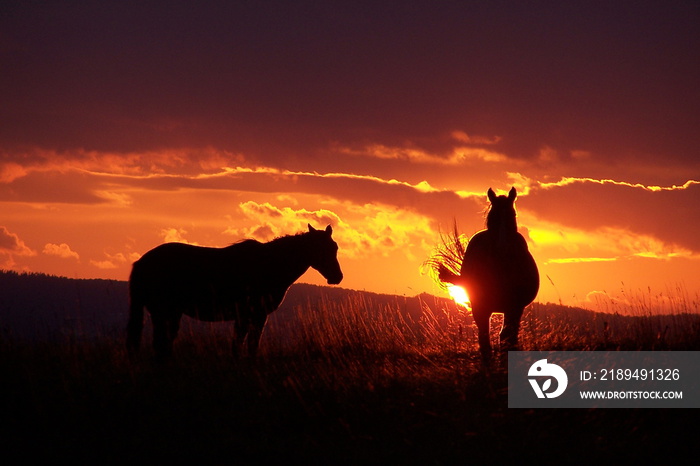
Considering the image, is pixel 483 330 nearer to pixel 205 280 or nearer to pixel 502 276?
pixel 502 276

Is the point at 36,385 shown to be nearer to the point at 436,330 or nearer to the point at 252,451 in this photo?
the point at 252,451

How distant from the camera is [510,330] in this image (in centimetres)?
1116

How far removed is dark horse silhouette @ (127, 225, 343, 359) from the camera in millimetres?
12141

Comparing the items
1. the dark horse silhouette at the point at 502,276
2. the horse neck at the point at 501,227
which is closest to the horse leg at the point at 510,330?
the dark horse silhouette at the point at 502,276

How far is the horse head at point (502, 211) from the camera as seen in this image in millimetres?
10398

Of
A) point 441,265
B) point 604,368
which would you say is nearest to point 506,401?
point 604,368

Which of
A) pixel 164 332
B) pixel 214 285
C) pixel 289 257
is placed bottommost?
pixel 164 332

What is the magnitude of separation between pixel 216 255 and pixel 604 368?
23.2 feet

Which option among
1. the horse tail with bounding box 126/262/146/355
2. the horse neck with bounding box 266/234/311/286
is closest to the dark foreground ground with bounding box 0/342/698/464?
the horse tail with bounding box 126/262/146/355

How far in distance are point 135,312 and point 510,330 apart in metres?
6.62

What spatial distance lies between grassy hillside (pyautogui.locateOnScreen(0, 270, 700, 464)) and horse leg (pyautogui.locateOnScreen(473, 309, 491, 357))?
32 cm

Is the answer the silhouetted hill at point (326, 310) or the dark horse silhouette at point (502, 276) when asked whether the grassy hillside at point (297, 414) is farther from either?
the dark horse silhouette at point (502, 276)

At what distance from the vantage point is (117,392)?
8898 millimetres

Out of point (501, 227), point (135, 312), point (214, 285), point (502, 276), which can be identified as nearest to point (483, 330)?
point (502, 276)
